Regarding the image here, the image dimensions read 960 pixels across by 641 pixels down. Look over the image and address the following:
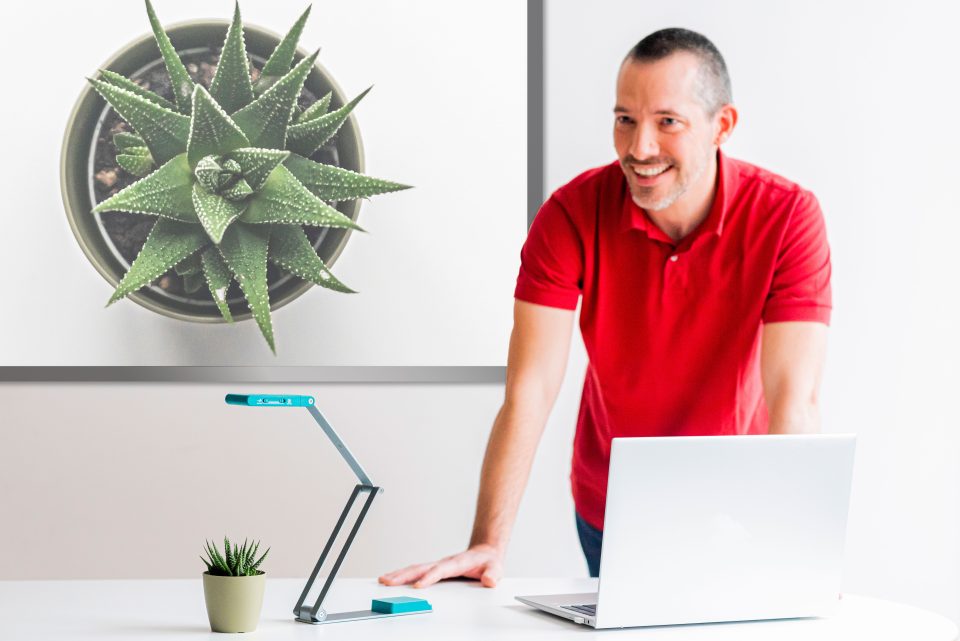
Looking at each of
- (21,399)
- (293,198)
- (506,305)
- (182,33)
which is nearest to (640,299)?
(506,305)

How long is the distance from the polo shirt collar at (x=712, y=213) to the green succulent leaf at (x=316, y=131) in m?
0.92

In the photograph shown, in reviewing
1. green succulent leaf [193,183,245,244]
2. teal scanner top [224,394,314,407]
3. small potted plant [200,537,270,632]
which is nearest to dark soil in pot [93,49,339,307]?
green succulent leaf [193,183,245,244]

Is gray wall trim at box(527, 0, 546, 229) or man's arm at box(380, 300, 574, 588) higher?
gray wall trim at box(527, 0, 546, 229)

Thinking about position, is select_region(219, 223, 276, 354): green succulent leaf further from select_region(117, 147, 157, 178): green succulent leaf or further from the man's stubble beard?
the man's stubble beard

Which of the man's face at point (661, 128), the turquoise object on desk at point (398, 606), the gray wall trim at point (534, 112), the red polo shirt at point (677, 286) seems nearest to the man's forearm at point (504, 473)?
the red polo shirt at point (677, 286)

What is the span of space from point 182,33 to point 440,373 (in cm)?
103

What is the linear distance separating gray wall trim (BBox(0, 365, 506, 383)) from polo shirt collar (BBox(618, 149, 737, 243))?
80 cm

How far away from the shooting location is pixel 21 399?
9.32 feet

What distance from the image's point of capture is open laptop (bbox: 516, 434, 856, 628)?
1441mm

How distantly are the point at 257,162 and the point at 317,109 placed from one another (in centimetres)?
20

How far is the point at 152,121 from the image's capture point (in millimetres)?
2818

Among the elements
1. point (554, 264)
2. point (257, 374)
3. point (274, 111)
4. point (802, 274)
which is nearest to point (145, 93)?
point (274, 111)

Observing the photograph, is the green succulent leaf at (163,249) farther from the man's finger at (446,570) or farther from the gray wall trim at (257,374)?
the man's finger at (446,570)

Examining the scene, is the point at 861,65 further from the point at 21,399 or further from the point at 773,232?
the point at 21,399
